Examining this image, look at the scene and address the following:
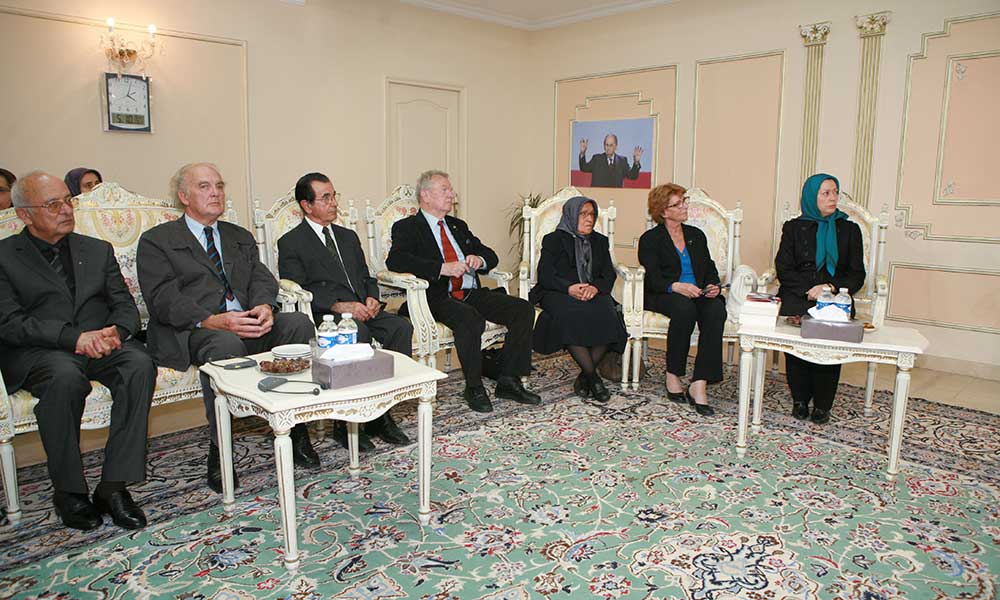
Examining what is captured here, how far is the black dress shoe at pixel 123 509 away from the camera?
8.33ft

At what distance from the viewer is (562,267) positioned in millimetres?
4262

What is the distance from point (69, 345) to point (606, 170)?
5066 millimetres

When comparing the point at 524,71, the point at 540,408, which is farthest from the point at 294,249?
the point at 524,71

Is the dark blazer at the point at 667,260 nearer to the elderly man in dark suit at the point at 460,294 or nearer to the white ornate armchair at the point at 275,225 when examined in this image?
the elderly man in dark suit at the point at 460,294

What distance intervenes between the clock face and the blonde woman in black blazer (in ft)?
11.4

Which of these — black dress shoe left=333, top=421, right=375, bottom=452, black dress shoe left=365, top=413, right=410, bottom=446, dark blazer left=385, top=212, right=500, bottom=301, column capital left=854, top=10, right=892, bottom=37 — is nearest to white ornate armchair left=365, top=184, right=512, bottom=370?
dark blazer left=385, top=212, right=500, bottom=301

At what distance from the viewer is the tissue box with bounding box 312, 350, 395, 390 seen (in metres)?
2.38

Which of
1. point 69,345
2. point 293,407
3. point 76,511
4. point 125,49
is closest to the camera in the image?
point 293,407

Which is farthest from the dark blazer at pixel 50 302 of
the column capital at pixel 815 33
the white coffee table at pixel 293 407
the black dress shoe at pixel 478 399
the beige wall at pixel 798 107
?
the column capital at pixel 815 33

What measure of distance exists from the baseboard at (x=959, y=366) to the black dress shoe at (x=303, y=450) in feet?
13.6

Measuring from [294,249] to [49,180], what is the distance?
1.16 m

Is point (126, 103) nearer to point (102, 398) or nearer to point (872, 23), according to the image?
point (102, 398)

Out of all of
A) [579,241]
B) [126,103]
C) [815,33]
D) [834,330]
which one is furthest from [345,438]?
[815,33]

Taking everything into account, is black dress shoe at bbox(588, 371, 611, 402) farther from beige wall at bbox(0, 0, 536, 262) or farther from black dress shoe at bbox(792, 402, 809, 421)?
beige wall at bbox(0, 0, 536, 262)
